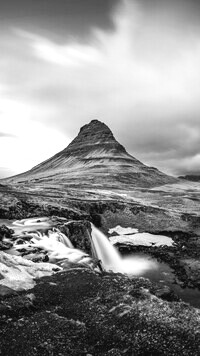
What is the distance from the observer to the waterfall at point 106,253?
57.8 metres

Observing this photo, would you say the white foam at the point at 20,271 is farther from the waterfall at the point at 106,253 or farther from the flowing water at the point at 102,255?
the waterfall at the point at 106,253

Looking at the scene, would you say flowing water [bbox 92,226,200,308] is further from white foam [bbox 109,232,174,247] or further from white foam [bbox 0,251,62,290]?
white foam [bbox 0,251,62,290]

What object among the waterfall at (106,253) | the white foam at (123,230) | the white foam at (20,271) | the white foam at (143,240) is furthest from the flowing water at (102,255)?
the white foam at (123,230)

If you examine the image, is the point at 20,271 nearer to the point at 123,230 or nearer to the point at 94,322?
the point at 94,322

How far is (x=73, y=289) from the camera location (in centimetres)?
2912

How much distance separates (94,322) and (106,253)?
1608 inches

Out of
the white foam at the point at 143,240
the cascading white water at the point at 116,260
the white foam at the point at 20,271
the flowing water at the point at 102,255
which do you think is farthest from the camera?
the white foam at the point at 143,240

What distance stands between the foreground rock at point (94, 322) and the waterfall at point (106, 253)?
2728 cm

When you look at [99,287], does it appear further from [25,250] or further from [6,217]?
[6,217]

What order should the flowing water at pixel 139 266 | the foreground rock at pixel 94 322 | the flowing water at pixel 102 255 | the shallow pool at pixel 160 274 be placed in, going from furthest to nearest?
the flowing water at pixel 139 266
the shallow pool at pixel 160 274
the flowing water at pixel 102 255
the foreground rock at pixel 94 322

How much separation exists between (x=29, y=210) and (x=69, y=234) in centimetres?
2590

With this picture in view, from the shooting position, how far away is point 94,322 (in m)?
23.1

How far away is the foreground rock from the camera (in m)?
19.5

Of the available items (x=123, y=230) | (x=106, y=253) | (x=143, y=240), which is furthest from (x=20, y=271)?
(x=123, y=230)
